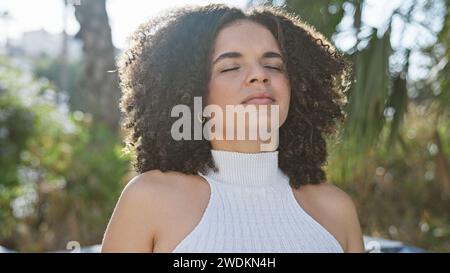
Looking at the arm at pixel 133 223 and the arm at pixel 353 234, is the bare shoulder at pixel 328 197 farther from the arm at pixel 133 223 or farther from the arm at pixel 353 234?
the arm at pixel 133 223

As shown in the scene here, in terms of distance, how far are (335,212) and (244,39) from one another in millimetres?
605

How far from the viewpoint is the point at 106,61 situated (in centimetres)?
719

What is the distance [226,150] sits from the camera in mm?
2297

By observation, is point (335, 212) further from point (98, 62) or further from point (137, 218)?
point (98, 62)

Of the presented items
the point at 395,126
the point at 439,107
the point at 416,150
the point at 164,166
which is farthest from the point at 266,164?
the point at 416,150

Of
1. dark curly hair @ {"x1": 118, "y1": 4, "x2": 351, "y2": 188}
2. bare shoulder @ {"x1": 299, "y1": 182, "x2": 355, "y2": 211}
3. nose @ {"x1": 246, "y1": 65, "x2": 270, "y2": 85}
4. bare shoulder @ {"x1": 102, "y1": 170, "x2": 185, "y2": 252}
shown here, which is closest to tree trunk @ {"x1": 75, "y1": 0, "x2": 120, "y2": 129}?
dark curly hair @ {"x1": 118, "y1": 4, "x2": 351, "y2": 188}

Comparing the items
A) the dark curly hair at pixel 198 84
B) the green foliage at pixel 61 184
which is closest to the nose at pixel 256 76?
the dark curly hair at pixel 198 84

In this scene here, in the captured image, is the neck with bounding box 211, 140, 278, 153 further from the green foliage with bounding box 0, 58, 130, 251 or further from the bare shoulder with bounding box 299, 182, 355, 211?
the green foliage with bounding box 0, 58, 130, 251

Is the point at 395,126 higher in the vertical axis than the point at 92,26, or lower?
lower

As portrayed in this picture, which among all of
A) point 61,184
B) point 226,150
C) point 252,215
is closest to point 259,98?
point 226,150

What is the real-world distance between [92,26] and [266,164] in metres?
5.14

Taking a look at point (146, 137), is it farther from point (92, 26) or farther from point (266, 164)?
point (92, 26)

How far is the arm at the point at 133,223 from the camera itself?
78.8 inches

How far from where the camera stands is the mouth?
84.8 inches
